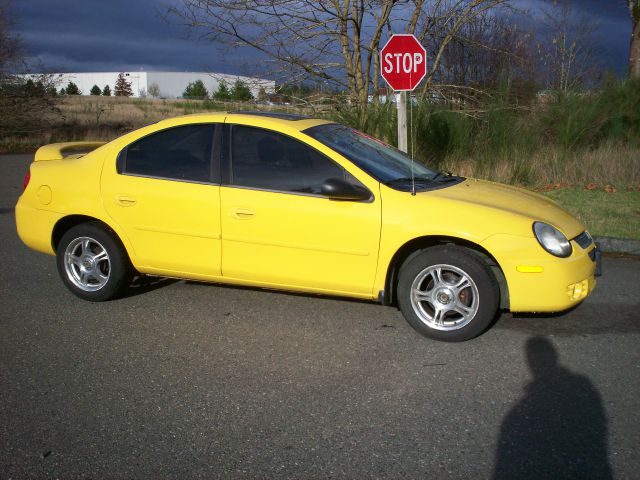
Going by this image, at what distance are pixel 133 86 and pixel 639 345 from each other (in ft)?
335

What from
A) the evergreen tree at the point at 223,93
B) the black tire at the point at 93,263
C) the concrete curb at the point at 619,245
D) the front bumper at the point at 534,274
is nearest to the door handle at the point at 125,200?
the black tire at the point at 93,263

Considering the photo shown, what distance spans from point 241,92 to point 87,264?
10.4m

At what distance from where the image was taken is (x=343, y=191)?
4875 millimetres

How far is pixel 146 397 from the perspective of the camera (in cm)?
392

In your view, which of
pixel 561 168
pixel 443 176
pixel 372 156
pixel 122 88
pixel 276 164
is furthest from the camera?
pixel 122 88

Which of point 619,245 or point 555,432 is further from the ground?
point 619,245

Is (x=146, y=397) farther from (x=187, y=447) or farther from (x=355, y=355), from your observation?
(x=355, y=355)

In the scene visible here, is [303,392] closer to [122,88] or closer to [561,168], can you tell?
[561,168]

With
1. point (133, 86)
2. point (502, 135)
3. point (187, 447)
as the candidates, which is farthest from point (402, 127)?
point (133, 86)

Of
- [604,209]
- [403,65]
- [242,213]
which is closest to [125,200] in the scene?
[242,213]

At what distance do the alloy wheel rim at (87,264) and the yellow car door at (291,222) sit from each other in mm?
1188

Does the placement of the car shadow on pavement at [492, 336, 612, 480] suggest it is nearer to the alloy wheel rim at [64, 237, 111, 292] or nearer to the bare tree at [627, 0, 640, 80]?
the alloy wheel rim at [64, 237, 111, 292]

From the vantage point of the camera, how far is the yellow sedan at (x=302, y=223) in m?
4.75

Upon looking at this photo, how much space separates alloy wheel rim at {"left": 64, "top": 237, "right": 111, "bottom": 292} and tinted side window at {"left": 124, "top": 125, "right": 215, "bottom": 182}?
0.76 meters
